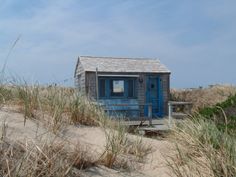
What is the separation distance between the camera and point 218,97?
2783cm

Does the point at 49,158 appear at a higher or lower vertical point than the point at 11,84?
lower

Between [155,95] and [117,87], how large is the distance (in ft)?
8.04

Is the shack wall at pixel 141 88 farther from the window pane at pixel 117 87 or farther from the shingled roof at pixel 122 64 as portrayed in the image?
the window pane at pixel 117 87

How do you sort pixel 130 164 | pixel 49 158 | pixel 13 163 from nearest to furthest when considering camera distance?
pixel 13 163, pixel 49 158, pixel 130 164

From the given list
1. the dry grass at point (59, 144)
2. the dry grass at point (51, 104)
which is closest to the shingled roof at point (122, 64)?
the dry grass at point (59, 144)

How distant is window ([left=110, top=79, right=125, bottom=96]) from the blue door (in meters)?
1.54

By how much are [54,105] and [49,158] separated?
9.36ft

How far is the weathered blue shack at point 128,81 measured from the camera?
71.8ft

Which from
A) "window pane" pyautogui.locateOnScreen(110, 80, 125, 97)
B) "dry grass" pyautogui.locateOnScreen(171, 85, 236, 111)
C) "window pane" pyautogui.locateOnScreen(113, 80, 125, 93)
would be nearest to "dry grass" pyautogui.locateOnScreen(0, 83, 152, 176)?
"window pane" pyautogui.locateOnScreen(110, 80, 125, 97)

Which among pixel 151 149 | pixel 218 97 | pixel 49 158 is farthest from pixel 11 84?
pixel 218 97

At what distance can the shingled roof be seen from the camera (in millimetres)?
22297

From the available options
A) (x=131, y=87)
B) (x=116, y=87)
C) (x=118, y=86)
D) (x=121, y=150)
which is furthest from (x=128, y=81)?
(x=121, y=150)

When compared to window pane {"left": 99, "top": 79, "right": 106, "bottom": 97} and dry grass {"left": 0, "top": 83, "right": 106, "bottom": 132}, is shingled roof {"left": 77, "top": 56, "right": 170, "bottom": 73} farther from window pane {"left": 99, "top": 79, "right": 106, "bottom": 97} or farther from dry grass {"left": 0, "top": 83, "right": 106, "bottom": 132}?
dry grass {"left": 0, "top": 83, "right": 106, "bottom": 132}

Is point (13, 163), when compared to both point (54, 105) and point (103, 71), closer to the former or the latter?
point (54, 105)
